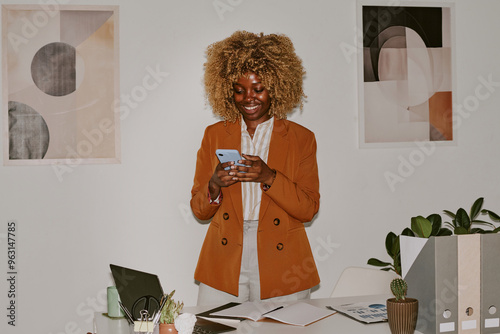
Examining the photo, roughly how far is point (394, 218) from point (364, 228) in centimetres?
20

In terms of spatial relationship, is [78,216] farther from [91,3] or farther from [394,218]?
[394,218]

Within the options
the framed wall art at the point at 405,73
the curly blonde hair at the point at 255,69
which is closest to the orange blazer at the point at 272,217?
the curly blonde hair at the point at 255,69

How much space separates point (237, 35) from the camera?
290cm

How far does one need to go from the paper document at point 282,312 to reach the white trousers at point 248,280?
33cm

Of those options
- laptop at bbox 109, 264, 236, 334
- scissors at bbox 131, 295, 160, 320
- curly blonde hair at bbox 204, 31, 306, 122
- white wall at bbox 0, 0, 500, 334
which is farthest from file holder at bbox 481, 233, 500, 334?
white wall at bbox 0, 0, 500, 334

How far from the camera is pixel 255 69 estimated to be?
2779mm

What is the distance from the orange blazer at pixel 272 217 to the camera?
2723mm

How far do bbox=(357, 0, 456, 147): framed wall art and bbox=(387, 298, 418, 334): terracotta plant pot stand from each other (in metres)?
1.82

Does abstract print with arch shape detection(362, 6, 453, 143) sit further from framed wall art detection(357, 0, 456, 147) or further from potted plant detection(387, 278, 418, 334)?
potted plant detection(387, 278, 418, 334)

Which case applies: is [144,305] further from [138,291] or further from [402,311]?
[402,311]

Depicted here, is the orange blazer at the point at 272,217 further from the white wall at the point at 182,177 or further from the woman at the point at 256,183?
the white wall at the point at 182,177

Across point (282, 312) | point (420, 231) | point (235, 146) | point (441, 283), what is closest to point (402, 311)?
point (441, 283)

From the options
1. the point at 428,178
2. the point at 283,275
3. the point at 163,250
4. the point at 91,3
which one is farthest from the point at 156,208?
the point at 428,178

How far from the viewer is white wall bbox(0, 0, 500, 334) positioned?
3.31 meters
